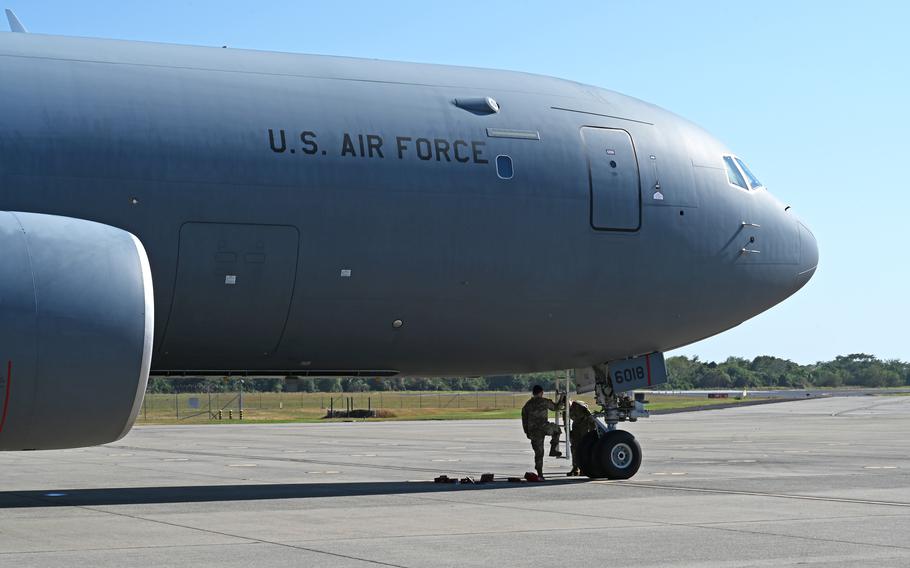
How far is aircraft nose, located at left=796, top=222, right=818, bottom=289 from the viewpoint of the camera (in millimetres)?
21797

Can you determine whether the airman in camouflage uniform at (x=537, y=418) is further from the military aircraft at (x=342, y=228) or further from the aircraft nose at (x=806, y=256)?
the aircraft nose at (x=806, y=256)

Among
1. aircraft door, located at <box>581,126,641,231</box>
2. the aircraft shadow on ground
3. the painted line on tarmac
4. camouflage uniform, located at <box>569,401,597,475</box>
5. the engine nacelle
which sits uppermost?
aircraft door, located at <box>581,126,641,231</box>

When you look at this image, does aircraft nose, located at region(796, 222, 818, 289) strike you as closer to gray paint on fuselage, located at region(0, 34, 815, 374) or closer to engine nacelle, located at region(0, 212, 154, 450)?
gray paint on fuselage, located at region(0, 34, 815, 374)

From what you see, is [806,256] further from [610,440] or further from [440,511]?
[440,511]

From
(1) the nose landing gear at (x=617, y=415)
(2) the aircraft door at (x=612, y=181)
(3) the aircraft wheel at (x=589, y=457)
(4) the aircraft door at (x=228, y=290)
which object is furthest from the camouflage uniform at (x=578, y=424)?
(4) the aircraft door at (x=228, y=290)

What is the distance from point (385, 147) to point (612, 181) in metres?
4.09

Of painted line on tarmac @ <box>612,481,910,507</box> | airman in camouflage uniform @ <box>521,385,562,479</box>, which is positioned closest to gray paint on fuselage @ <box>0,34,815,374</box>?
airman in camouflage uniform @ <box>521,385,562,479</box>

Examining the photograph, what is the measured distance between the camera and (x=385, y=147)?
1836cm

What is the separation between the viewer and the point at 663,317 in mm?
20875

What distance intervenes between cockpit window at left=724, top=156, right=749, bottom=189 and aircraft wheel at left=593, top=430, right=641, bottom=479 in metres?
4.94

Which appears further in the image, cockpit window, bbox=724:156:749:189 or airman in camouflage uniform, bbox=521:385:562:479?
airman in camouflage uniform, bbox=521:385:562:479

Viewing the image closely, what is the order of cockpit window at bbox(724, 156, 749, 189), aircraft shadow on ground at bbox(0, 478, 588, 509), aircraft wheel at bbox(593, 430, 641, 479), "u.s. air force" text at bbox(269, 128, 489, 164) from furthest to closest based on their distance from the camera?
aircraft wheel at bbox(593, 430, 641, 479) → cockpit window at bbox(724, 156, 749, 189) → aircraft shadow on ground at bbox(0, 478, 588, 509) → "u.s. air force" text at bbox(269, 128, 489, 164)

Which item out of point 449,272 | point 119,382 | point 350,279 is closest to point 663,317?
point 449,272

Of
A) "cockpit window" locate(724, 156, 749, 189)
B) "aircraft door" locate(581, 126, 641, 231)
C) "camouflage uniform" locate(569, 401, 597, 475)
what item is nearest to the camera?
"aircraft door" locate(581, 126, 641, 231)
